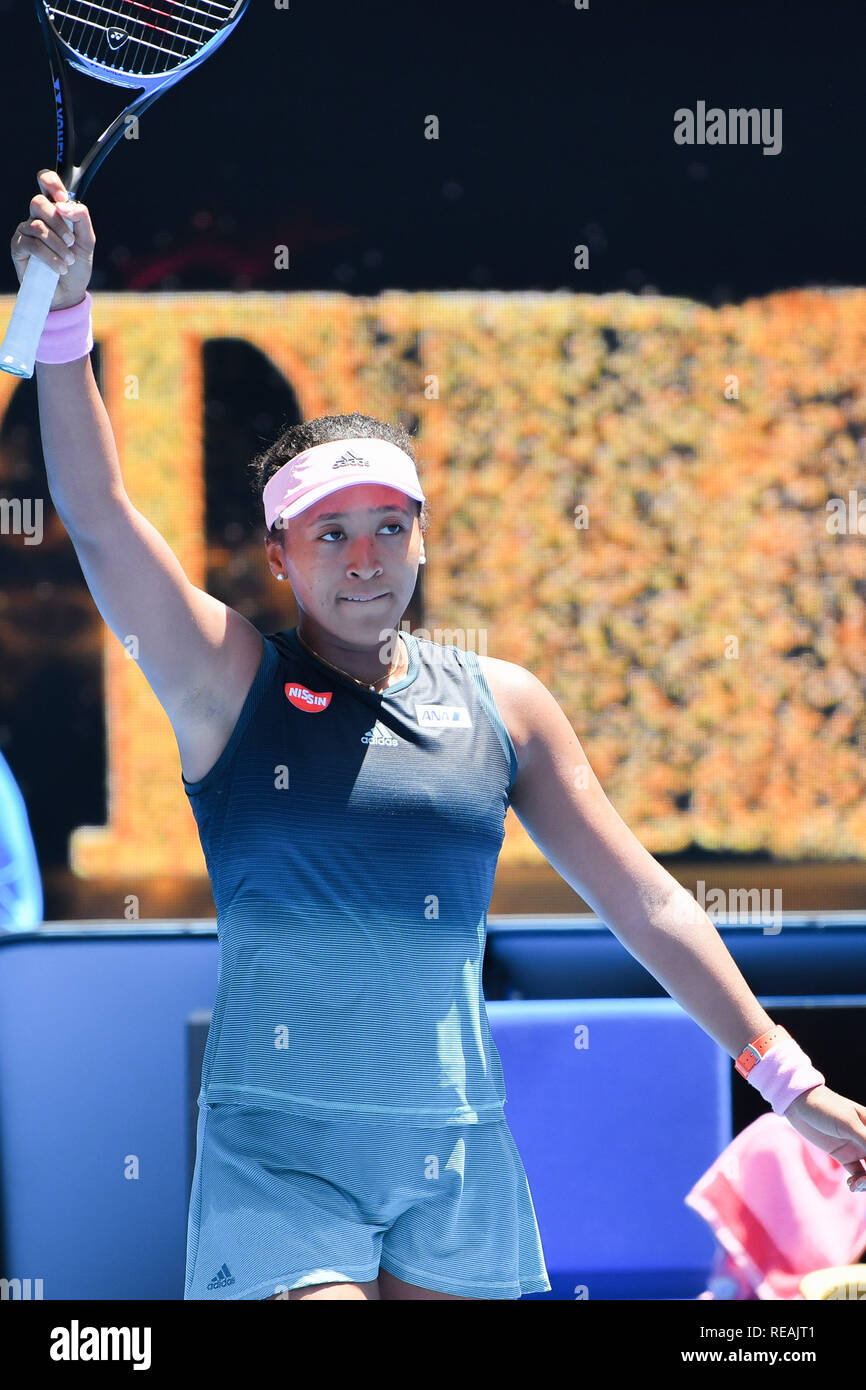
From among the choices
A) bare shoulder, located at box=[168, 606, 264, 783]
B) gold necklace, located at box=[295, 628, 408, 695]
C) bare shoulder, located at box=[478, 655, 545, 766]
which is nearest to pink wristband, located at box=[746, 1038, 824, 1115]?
bare shoulder, located at box=[478, 655, 545, 766]

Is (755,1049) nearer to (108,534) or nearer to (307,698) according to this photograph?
(307,698)

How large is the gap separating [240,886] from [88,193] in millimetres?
2306

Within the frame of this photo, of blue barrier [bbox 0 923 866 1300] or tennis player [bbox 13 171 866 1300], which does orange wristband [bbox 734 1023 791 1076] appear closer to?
tennis player [bbox 13 171 866 1300]

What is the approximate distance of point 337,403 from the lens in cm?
366

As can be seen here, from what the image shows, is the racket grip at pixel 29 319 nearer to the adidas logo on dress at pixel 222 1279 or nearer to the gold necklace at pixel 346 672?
the gold necklace at pixel 346 672

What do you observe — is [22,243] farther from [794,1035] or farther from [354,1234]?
[794,1035]

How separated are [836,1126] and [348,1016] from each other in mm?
756

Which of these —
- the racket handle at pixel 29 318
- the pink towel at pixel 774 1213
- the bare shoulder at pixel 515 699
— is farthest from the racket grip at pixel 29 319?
the pink towel at pixel 774 1213

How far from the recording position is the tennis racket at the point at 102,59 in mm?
1713

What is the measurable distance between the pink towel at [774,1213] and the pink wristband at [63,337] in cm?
236

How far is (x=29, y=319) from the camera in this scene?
1.70 m

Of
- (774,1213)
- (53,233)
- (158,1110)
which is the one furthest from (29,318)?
(774,1213)
